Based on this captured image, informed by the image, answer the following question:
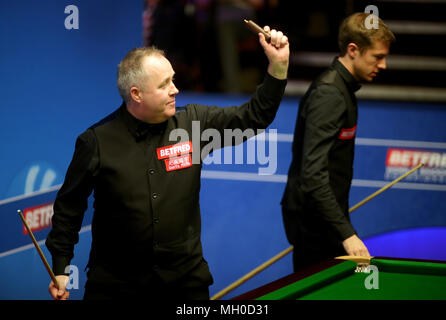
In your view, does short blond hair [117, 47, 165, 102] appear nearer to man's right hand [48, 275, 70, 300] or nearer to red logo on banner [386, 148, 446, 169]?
man's right hand [48, 275, 70, 300]

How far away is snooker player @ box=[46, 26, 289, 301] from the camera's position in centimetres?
230

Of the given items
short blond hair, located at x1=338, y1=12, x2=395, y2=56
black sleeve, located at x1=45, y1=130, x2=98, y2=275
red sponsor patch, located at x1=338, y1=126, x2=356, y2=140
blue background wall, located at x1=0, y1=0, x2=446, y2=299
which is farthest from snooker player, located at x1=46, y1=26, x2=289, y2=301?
blue background wall, located at x1=0, y1=0, x2=446, y2=299

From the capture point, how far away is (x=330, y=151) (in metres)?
2.81

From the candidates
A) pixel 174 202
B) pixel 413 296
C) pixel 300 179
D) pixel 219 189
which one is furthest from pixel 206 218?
pixel 413 296

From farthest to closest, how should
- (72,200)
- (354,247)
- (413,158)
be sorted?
(413,158), (354,247), (72,200)

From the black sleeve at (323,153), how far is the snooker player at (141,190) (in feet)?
1.19

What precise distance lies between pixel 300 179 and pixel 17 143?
139cm

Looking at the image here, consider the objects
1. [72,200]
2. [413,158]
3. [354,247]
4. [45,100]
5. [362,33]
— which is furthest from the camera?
[413,158]

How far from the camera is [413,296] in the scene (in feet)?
7.39

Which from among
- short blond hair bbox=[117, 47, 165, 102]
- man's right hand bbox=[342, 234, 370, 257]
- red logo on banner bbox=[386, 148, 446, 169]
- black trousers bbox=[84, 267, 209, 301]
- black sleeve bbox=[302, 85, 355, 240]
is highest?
short blond hair bbox=[117, 47, 165, 102]

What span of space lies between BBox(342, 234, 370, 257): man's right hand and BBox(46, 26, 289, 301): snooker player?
2.16ft

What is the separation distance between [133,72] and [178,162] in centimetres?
39

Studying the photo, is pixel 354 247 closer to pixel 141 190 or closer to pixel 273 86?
pixel 273 86

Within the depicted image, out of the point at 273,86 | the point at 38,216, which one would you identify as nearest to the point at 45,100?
the point at 38,216
